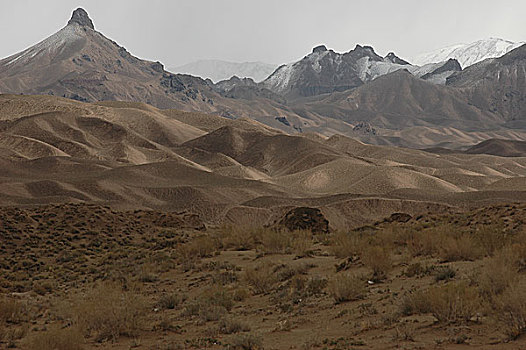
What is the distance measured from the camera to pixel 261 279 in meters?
18.0

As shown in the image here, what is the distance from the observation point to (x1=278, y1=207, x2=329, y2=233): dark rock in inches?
1676

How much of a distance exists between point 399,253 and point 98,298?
10399 mm

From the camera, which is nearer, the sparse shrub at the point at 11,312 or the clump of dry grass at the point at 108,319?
the clump of dry grass at the point at 108,319

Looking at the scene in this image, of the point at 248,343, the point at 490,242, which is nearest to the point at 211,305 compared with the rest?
the point at 248,343

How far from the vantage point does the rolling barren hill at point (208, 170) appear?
73188mm

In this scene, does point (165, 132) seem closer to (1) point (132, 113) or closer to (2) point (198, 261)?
(1) point (132, 113)

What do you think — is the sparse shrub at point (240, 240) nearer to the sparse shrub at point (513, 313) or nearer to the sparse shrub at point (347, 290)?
the sparse shrub at point (347, 290)

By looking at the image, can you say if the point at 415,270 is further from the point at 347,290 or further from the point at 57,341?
the point at 57,341

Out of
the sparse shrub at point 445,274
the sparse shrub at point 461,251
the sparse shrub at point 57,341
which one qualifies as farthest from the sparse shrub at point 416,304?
the sparse shrub at point 57,341

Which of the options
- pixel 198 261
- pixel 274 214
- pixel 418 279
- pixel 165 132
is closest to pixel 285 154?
pixel 165 132

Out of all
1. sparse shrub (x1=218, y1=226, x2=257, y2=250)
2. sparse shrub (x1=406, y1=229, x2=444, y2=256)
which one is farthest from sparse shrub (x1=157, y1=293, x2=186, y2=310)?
sparse shrub (x1=218, y1=226, x2=257, y2=250)

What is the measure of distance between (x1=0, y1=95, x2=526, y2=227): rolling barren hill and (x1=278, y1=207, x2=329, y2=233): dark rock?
18.8 metres

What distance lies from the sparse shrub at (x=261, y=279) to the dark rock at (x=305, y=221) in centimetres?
2303

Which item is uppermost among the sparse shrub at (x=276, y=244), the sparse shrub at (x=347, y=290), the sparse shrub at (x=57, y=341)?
the sparse shrub at (x=57, y=341)
